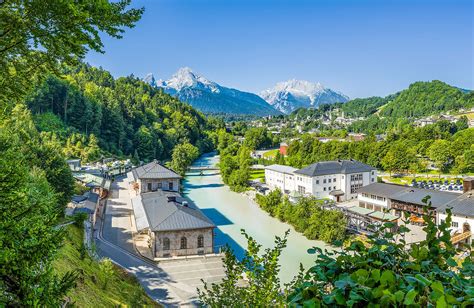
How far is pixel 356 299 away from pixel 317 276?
52cm

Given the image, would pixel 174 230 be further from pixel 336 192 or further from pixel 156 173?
pixel 336 192

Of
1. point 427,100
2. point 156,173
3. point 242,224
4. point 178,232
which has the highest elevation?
→ point 427,100

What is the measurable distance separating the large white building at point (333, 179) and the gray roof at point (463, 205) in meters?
12.4

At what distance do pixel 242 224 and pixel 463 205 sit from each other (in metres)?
15.3

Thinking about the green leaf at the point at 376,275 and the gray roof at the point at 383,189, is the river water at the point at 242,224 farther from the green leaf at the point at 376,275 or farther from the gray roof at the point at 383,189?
the green leaf at the point at 376,275

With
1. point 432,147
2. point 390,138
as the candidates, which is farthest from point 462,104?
point 432,147

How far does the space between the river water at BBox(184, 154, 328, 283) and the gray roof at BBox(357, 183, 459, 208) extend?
30.8 feet

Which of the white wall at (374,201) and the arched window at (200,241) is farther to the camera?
the white wall at (374,201)

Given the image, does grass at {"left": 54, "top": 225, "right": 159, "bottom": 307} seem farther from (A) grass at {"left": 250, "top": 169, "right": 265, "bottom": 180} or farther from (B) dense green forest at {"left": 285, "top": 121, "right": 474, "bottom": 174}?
(B) dense green forest at {"left": 285, "top": 121, "right": 474, "bottom": 174}

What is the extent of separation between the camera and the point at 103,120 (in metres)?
65.1

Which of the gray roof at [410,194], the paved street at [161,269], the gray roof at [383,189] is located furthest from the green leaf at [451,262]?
the gray roof at [383,189]

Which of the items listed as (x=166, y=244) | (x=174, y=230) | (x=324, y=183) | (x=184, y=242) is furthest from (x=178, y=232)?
(x=324, y=183)

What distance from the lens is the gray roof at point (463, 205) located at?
21.9m

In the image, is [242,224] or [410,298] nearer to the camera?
[410,298]
